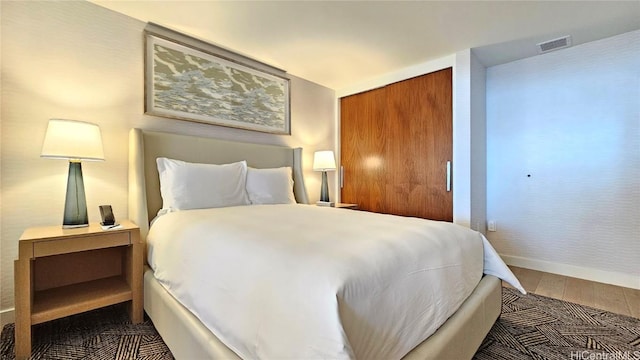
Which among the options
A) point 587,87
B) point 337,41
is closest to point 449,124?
point 587,87

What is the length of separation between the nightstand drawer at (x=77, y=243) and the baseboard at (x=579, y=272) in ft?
12.3

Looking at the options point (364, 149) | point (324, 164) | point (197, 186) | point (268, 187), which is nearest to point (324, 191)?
point (324, 164)

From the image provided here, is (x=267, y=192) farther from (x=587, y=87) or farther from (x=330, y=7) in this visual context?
(x=587, y=87)

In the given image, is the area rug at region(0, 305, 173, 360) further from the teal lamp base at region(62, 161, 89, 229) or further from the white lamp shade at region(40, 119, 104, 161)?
the white lamp shade at region(40, 119, 104, 161)

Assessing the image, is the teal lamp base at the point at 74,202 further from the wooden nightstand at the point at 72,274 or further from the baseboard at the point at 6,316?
the baseboard at the point at 6,316

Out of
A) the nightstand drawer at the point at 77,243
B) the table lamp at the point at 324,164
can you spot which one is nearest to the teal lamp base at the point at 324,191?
the table lamp at the point at 324,164

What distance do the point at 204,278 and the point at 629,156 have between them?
12.0ft

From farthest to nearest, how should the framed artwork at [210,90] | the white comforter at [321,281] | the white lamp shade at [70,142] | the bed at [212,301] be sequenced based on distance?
1. the framed artwork at [210,90]
2. the white lamp shade at [70,142]
3. the bed at [212,301]
4. the white comforter at [321,281]

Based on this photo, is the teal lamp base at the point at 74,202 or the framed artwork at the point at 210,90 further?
the framed artwork at the point at 210,90

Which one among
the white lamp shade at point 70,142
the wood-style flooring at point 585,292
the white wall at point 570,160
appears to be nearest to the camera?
the white lamp shade at point 70,142

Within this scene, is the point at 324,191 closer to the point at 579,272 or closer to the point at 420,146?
the point at 420,146

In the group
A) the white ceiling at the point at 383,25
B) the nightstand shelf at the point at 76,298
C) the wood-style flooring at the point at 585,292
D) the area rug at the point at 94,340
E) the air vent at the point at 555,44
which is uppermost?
the white ceiling at the point at 383,25

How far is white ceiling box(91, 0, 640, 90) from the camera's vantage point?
84.4 inches

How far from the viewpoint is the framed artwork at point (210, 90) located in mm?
2434
